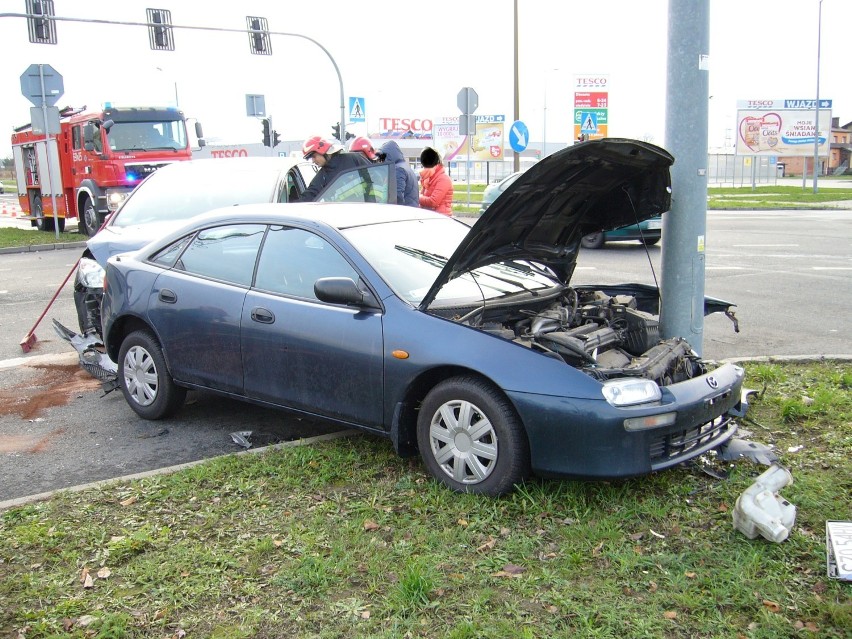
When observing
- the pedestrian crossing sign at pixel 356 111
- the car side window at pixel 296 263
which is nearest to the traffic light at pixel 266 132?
the pedestrian crossing sign at pixel 356 111

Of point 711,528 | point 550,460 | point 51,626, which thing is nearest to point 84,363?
point 51,626

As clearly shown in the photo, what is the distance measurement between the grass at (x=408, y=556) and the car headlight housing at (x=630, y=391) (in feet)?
1.82

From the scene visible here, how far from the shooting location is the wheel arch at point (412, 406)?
441 centimetres

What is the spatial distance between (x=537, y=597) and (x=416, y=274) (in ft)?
7.03

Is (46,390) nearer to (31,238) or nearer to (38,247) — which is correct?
(38,247)

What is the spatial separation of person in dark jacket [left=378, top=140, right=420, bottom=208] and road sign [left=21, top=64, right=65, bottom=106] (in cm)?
1265

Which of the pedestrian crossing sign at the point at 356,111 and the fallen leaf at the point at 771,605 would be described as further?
the pedestrian crossing sign at the point at 356,111

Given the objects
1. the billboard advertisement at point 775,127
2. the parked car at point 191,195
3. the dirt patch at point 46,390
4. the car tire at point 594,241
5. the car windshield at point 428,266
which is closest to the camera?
the car windshield at point 428,266

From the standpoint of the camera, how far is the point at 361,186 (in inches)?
318

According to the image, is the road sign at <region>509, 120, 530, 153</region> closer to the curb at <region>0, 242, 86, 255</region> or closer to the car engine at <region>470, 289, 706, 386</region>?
the curb at <region>0, 242, 86, 255</region>

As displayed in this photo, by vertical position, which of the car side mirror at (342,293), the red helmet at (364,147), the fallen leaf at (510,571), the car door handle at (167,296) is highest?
the red helmet at (364,147)

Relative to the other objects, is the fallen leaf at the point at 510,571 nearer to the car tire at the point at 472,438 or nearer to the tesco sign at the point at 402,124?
the car tire at the point at 472,438

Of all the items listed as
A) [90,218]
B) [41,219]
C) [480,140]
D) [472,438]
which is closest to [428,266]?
[472,438]

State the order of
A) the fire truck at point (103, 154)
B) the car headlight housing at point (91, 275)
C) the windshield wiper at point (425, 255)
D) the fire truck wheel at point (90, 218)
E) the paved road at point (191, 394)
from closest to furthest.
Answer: the windshield wiper at point (425, 255) → the paved road at point (191, 394) → the car headlight housing at point (91, 275) → the fire truck at point (103, 154) → the fire truck wheel at point (90, 218)
